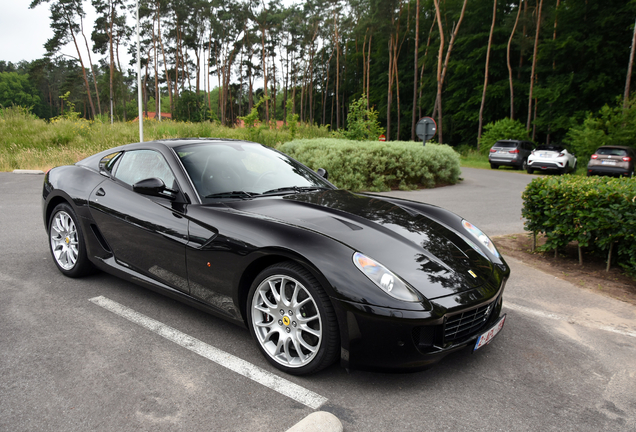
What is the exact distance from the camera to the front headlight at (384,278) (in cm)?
237

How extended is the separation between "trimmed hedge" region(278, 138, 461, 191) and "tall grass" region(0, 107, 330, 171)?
4.04 m

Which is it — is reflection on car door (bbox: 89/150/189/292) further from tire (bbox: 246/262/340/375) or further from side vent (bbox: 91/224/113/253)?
tire (bbox: 246/262/340/375)

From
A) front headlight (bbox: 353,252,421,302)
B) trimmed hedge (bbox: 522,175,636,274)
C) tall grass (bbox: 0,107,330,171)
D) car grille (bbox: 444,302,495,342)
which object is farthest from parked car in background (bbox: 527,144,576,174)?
front headlight (bbox: 353,252,421,302)

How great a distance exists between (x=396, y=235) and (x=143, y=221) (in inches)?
75.8

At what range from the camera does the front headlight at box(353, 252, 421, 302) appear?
2.37 m

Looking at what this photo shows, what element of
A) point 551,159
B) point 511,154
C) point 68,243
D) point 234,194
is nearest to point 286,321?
point 234,194

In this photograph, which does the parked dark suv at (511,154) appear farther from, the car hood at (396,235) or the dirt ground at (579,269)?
the car hood at (396,235)

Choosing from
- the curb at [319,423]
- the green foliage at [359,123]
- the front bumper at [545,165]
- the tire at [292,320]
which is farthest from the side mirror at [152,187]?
the front bumper at [545,165]

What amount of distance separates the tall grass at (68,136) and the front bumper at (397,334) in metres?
14.5

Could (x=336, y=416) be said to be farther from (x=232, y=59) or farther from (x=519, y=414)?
(x=232, y=59)

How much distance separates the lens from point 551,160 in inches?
856

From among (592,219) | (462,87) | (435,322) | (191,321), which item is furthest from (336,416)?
(462,87)

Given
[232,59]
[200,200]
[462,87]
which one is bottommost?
[200,200]

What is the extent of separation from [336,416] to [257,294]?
2.85 feet
